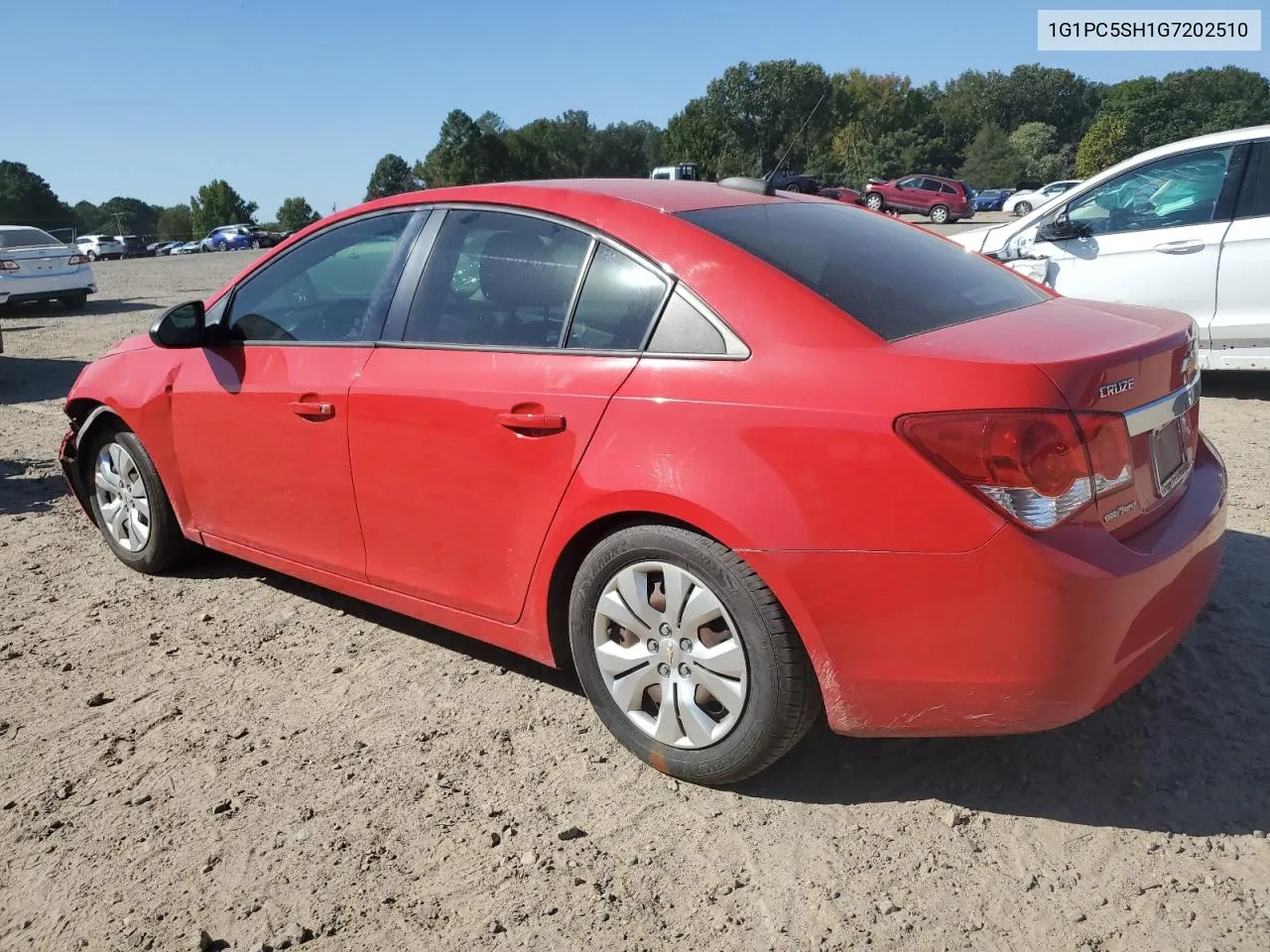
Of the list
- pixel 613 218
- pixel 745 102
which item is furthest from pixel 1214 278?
pixel 745 102

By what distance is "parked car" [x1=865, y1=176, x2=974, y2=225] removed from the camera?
43906 mm

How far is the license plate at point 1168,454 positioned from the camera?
2637mm

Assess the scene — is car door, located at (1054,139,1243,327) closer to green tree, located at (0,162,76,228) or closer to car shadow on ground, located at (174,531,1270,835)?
car shadow on ground, located at (174,531,1270,835)

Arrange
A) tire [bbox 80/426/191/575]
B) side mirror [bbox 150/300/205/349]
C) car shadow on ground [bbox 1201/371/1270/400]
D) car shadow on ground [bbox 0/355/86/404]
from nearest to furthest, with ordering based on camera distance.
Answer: side mirror [bbox 150/300/205/349]
tire [bbox 80/426/191/575]
car shadow on ground [bbox 1201/371/1270/400]
car shadow on ground [bbox 0/355/86/404]

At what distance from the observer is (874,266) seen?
9.90 ft

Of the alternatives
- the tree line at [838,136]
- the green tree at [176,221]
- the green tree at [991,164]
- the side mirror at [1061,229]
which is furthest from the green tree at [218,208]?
the side mirror at [1061,229]

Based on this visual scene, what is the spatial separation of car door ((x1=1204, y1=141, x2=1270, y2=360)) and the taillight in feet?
18.5

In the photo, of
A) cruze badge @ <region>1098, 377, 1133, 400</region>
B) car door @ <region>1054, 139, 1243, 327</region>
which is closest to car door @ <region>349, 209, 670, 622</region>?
cruze badge @ <region>1098, 377, 1133, 400</region>

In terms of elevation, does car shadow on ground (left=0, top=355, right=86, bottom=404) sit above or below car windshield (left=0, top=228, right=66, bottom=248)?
below

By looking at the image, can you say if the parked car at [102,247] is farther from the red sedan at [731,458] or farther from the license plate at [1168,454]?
the license plate at [1168,454]

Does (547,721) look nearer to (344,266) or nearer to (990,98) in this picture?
(344,266)

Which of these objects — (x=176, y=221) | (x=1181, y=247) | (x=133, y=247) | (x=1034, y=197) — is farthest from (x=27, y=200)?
(x=1181, y=247)

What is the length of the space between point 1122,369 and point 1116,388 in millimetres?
61

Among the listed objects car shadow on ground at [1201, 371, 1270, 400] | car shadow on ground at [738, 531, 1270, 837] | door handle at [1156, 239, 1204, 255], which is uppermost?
door handle at [1156, 239, 1204, 255]
